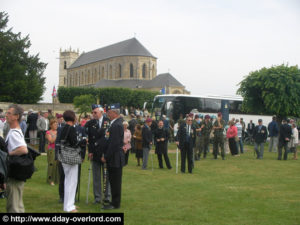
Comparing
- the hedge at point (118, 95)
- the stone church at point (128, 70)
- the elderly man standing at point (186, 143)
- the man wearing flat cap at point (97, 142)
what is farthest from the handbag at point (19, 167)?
the stone church at point (128, 70)

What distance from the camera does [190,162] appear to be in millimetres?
13172

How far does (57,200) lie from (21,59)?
47.1 m

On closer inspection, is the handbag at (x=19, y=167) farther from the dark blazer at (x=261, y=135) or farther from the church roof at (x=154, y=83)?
the church roof at (x=154, y=83)

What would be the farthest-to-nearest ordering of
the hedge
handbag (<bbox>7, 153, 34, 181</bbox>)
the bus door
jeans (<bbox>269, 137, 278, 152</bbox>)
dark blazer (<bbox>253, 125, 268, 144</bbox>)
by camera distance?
the hedge
the bus door
jeans (<bbox>269, 137, 278, 152</bbox>)
dark blazer (<bbox>253, 125, 268, 144</bbox>)
handbag (<bbox>7, 153, 34, 181</bbox>)

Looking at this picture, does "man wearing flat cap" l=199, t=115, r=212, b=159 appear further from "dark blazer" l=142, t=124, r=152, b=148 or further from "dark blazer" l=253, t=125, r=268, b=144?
"dark blazer" l=142, t=124, r=152, b=148

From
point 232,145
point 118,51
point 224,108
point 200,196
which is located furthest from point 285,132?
point 118,51

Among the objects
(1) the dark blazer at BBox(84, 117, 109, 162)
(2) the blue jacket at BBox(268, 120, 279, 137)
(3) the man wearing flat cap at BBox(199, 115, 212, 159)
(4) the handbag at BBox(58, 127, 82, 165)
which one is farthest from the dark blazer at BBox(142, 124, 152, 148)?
(2) the blue jacket at BBox(268, 120, 279, 137)

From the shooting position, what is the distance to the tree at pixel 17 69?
4853 cm

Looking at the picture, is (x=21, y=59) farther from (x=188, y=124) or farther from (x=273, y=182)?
(x=273, y=182)

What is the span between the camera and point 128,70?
93.9 m

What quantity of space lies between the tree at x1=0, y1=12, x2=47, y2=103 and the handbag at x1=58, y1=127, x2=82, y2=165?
145 feet

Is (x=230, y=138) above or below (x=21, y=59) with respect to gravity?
below

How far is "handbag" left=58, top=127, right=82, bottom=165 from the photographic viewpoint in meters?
6.72

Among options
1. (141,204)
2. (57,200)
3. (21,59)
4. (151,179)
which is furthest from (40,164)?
(21,59)
